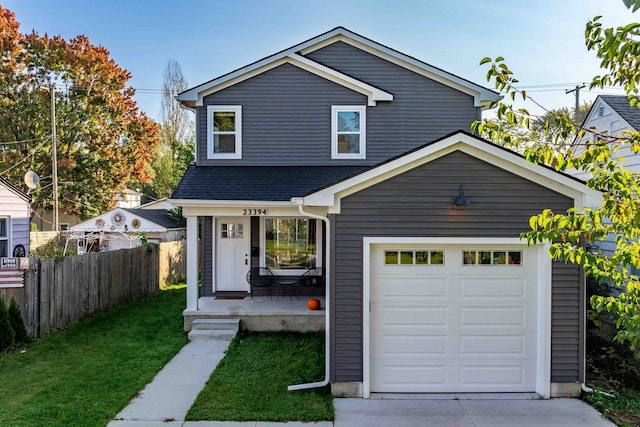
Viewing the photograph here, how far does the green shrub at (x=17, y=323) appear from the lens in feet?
25.7

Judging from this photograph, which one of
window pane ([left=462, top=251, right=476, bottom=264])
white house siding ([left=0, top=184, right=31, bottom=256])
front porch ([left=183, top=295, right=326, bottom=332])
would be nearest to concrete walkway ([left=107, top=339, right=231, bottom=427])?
front porch ([left=183, top=295, right=326, bottom=332])

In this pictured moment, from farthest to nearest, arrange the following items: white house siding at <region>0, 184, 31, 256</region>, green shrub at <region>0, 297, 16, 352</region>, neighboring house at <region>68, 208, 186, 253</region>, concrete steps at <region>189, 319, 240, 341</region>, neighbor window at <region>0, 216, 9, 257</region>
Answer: neighboring house at <region>68, 208, 186, 253</region>
neighbor window at <region>0, 216, 9, 257</region>
white house siding at <region>0, 184, 31, 256</region>
concrete steps at <region>189, 319, 240, 341</region>
green shrub at <region>0, 297, 16, 352</region>

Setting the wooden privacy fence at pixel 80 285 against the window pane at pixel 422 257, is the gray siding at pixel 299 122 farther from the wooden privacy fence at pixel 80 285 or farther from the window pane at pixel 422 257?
the window pane at pixel 422 257

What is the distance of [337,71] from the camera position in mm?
10758

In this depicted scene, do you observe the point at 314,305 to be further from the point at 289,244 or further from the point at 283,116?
the point at 283,116

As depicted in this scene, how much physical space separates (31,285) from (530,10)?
11.2m

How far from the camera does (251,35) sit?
15617 millimetres

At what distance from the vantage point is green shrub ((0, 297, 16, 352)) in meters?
7.56

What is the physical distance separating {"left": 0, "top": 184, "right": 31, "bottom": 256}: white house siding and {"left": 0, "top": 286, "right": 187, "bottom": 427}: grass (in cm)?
481

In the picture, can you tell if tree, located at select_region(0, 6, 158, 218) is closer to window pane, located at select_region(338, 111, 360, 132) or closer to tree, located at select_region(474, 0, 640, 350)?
window pane, located at select_region(338, 111, 360, 132)

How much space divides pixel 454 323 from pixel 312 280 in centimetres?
481

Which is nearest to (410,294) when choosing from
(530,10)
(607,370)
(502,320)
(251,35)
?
(502,320)

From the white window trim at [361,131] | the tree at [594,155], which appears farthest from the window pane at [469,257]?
the white window trim at [361,131]

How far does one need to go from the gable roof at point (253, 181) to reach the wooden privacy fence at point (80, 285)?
9.49 feet
